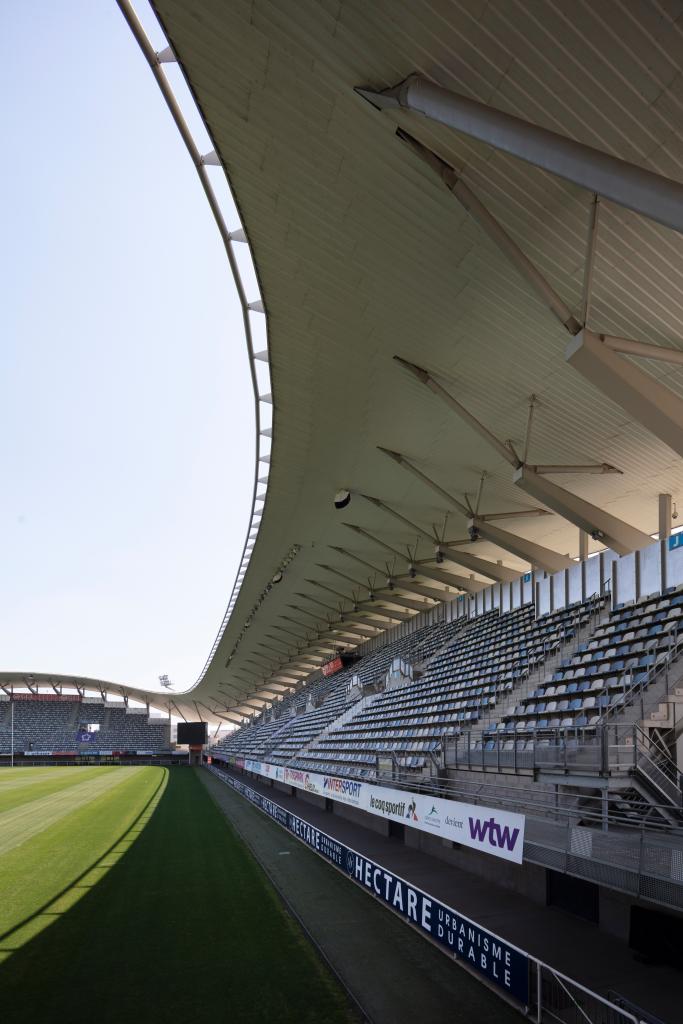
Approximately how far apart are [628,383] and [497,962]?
7.25m

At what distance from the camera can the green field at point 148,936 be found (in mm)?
8117

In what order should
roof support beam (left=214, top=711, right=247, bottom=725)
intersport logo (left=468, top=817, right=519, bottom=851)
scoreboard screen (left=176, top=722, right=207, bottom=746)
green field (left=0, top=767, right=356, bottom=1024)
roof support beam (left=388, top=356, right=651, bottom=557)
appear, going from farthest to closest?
roof support beam (left=214, top=711, right=247, bottom=725) → scoreboard screen (left=176, top=722, right=207, bottom=746) → roof support beam (left=388, top=356, right=651, bottom=557) → intersport logo (left=468, top=817, right=519, bottom=851) → green field (left=0, top=767, right=356, bottom=1024)

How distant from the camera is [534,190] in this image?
9.33 metres

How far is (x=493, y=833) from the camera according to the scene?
10727 mm

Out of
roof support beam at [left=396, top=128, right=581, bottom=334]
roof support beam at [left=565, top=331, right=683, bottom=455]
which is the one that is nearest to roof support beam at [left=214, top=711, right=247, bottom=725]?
roof support beam at [left=565, top=331, right=683, bottom=455]

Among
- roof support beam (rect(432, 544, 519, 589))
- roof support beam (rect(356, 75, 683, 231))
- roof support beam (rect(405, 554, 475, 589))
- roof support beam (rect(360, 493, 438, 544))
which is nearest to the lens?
roof support beam (rect(356, 75, 683, 231))

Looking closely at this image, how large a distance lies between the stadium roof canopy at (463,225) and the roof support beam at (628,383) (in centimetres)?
3

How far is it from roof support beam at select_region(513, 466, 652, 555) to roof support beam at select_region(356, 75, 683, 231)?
9002 mm

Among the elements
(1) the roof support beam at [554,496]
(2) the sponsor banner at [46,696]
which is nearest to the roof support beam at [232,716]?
(2) the sponsor banner at [46,696]

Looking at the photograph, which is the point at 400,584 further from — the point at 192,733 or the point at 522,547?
the point at 192,733

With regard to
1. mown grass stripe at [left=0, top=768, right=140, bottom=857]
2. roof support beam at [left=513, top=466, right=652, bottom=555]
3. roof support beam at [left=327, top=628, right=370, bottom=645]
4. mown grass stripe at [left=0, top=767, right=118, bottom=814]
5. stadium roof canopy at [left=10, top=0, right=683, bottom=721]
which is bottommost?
mown grass stripe at [left=0, top=767, right=118, bottom=814]

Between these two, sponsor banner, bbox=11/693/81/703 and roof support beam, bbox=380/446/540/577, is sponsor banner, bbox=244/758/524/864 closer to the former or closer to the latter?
roof support beam, bbox=380/446/540/577

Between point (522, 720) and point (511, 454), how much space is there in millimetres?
5688

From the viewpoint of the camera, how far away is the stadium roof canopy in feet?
24.4
